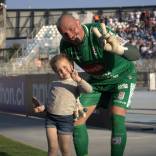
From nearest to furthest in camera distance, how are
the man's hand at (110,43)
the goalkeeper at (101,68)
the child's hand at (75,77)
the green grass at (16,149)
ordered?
the man's hand at (110,43) < the goalkeeper at (101,68) < the child's hand at (75,77) < the green grass at (16,149)

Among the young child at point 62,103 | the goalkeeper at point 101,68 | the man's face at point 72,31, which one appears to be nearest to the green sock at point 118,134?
the goalkeeper at point 101,68

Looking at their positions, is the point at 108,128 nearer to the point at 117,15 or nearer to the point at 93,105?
the point at 93,105

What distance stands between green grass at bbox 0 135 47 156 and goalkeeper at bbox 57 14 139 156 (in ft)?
8.24

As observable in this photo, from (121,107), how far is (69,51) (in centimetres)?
81

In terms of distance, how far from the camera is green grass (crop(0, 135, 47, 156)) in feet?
30.9

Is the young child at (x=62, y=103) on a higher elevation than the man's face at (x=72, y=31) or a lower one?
lower

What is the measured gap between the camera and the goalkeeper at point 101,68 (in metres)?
6.55

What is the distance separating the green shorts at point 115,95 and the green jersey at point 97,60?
7 cm

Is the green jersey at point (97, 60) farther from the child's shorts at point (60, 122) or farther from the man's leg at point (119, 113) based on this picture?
the child's shorts at point (60, 122)

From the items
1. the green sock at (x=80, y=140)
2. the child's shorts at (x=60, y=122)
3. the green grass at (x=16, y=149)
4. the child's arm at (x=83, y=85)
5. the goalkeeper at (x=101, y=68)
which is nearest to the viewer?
the goalkeeper at (x=101, y=68)

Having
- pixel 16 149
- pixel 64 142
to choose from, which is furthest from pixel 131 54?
pixel 16 149

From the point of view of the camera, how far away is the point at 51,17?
5725 centimetres

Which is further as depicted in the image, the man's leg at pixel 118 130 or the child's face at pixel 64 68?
the man's leg at pixel 118 130

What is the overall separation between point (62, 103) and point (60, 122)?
0.21 metres
